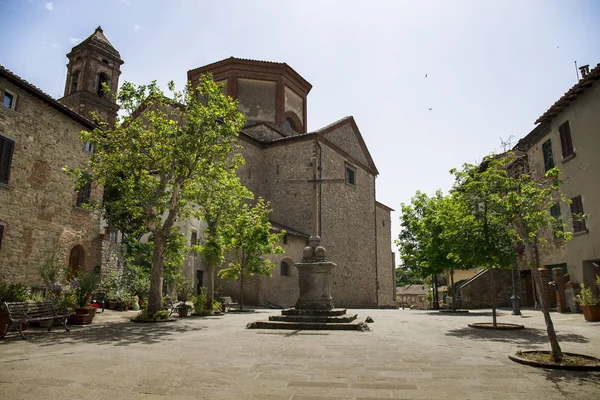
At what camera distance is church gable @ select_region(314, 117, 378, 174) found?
2780 cm

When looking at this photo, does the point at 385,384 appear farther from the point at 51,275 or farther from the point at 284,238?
the point at 284,238

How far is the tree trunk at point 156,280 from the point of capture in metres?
11.8

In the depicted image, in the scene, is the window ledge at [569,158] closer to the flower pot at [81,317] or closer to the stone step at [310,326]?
the stone step at [310,326]

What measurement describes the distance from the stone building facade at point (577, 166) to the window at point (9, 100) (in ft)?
62.8

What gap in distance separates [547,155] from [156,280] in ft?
55.6

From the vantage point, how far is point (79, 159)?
16625mm

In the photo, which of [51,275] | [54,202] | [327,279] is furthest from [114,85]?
[327,279]

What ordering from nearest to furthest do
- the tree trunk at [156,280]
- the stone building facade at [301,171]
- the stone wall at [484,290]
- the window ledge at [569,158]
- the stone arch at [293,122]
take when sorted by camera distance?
the tree trunk at [156,280]
the window ledge at [569,158]
the stone wall at [484,290]
the stone building facade at [301,171]
the stone arch at [293,122]

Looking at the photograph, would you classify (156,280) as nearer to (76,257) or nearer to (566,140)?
(76,257)

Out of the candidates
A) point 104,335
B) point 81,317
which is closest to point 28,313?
point 104,335

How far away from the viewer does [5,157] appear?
13492 mm

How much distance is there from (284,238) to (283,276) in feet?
6.93

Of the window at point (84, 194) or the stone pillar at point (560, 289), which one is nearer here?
the stone pillar at point (560, 289)

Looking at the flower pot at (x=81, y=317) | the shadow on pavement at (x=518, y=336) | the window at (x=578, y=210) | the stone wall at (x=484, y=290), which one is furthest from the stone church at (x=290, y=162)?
the shadow on pavement at (x=518, y=336)
